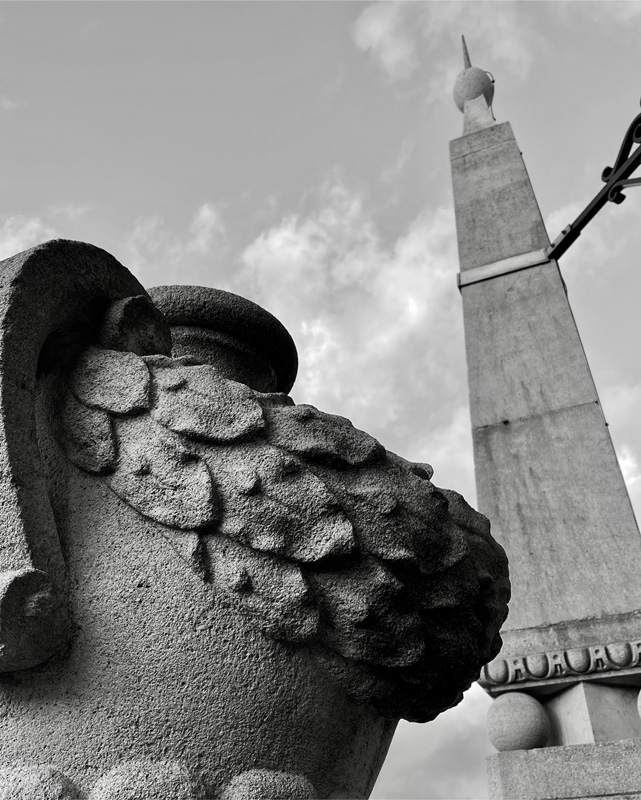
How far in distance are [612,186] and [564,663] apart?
237 centimetres

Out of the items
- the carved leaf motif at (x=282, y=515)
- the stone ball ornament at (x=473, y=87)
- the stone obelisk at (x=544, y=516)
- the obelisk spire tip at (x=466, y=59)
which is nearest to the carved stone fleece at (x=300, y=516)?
the carved leaf motif at (x=282, y=515)

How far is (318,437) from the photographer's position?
3.40 feet

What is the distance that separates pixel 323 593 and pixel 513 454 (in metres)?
2.71

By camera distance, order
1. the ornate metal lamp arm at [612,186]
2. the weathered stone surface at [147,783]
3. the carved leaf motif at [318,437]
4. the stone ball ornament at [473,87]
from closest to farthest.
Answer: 1. the weathered stone surface at [147,783]
2. the carved leaf motif at [318,437]
3. the ornate metal lamp arm at [612,186]
4. the stone ball ornament at [473,87]

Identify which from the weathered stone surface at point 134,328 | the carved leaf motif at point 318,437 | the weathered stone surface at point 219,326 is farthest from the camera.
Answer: the weathered stone surface at point 219,326

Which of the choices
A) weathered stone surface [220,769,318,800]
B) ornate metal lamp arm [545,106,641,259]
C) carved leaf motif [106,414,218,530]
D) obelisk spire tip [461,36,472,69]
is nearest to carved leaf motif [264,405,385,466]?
carved leaf motif [106,414,218,530]

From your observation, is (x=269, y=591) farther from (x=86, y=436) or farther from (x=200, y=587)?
(x=86, y=436)

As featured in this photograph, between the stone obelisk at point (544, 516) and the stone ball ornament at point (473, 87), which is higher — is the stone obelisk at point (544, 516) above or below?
below

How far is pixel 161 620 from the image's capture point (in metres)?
0.98

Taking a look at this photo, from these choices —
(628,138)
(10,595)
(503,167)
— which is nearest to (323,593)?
(10,595)

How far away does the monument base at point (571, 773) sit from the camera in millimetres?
2604

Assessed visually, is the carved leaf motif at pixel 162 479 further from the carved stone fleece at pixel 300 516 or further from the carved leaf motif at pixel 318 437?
the carved leaf motif at pixel 318 437

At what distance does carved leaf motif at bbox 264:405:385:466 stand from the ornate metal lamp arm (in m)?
3.24

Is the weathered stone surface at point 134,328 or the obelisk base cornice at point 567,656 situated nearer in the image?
the weathered stone surface at point 134,328
